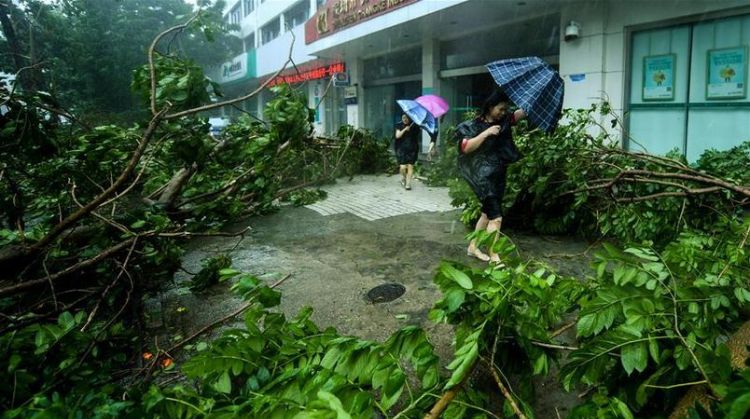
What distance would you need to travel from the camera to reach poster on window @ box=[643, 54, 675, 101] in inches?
340

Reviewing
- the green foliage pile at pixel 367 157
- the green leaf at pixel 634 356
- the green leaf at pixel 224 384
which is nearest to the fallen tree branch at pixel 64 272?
the green leaf at pixel 224 384

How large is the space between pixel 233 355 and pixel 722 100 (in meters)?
8.90

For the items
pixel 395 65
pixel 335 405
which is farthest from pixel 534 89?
pixel 395 65

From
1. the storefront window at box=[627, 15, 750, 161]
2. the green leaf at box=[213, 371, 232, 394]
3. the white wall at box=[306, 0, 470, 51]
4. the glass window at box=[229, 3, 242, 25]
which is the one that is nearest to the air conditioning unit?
the white wall at box=[306, 0, 470, 51]

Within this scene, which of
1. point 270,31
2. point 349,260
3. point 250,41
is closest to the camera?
point 349,260

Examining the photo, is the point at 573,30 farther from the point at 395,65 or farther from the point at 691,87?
the point at 395,65

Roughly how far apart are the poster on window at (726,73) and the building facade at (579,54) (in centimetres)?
1

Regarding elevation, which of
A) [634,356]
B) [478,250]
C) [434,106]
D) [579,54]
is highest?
[579,54]

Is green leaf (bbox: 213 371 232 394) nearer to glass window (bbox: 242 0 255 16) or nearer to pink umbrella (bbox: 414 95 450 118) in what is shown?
pink umbrella (bbox: 414 95 450 118)

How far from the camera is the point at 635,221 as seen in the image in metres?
4.29

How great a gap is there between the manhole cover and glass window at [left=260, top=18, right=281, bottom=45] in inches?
1120

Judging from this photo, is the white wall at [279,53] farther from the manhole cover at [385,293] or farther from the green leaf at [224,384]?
the green leaf at [224,384]

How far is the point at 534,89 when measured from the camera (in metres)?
4.28

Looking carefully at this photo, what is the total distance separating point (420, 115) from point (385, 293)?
5.86 meters
